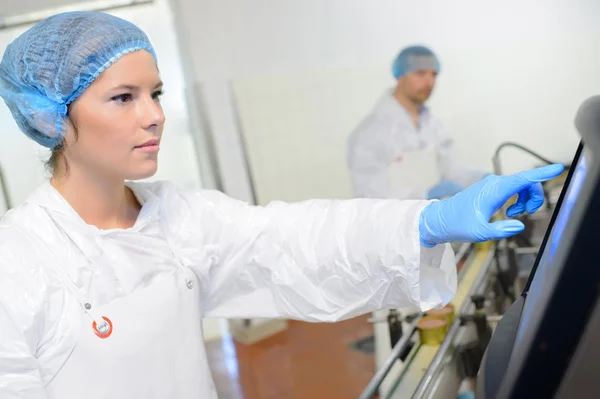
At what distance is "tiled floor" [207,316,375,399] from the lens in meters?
2.35

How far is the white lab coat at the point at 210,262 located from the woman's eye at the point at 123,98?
0.18 m

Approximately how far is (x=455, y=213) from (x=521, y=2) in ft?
7.64

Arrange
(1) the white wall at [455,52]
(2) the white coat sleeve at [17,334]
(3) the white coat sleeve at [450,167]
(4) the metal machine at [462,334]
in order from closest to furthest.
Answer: (2) the white coat sleeve at [17,334] < (4) the metal machine at [462,334] < (3) the white coat sleeve at [450,167] < (1) the white wall at [455,52]

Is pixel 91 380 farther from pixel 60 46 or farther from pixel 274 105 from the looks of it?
pixel 274 105

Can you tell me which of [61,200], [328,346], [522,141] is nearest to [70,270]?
[61,200]

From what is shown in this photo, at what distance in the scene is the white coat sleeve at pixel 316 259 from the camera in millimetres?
885

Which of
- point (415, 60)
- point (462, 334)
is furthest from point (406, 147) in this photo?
point (462, 334)

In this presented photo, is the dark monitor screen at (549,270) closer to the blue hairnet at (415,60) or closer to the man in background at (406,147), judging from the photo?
the man in background at (406,147)

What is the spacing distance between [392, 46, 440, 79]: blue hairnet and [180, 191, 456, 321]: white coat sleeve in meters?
1.69

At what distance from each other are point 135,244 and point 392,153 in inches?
67.1

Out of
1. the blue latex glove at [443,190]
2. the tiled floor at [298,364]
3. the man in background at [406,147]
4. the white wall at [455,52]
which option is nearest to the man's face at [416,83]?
the man in background at [406,147]

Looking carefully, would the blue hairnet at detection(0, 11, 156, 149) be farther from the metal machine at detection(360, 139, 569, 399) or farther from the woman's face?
the metal machine at detection(360, 139, 569, 399)

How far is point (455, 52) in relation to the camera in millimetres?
2828

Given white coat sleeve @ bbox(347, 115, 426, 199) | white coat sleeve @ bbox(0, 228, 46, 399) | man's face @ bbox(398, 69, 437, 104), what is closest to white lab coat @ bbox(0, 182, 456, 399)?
white coat sleeve @ bbox(0, 228, 46, 399)
